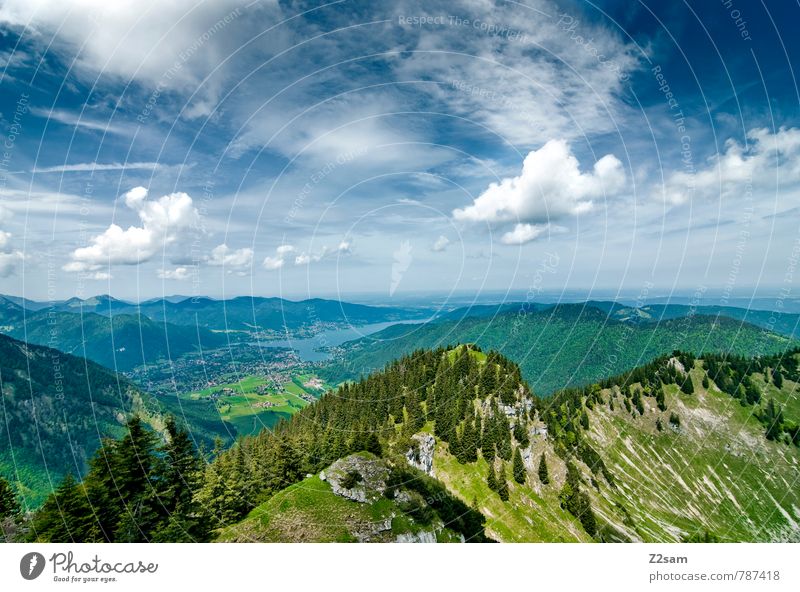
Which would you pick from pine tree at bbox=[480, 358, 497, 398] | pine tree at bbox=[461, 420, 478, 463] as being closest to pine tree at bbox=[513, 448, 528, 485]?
pine tree at bbox=[461, 420, 478, 463]

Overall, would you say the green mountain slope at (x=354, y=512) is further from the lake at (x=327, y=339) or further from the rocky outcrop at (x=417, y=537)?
the lake at (x=327, y=339)

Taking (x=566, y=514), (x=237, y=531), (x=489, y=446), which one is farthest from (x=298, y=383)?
(x=237, y=531)

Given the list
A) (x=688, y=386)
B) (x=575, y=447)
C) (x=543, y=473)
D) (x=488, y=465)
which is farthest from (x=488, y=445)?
(x=688, y=386)

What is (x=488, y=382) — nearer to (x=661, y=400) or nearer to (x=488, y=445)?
(x=488, y=445)

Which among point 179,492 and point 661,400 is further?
point 661,400
